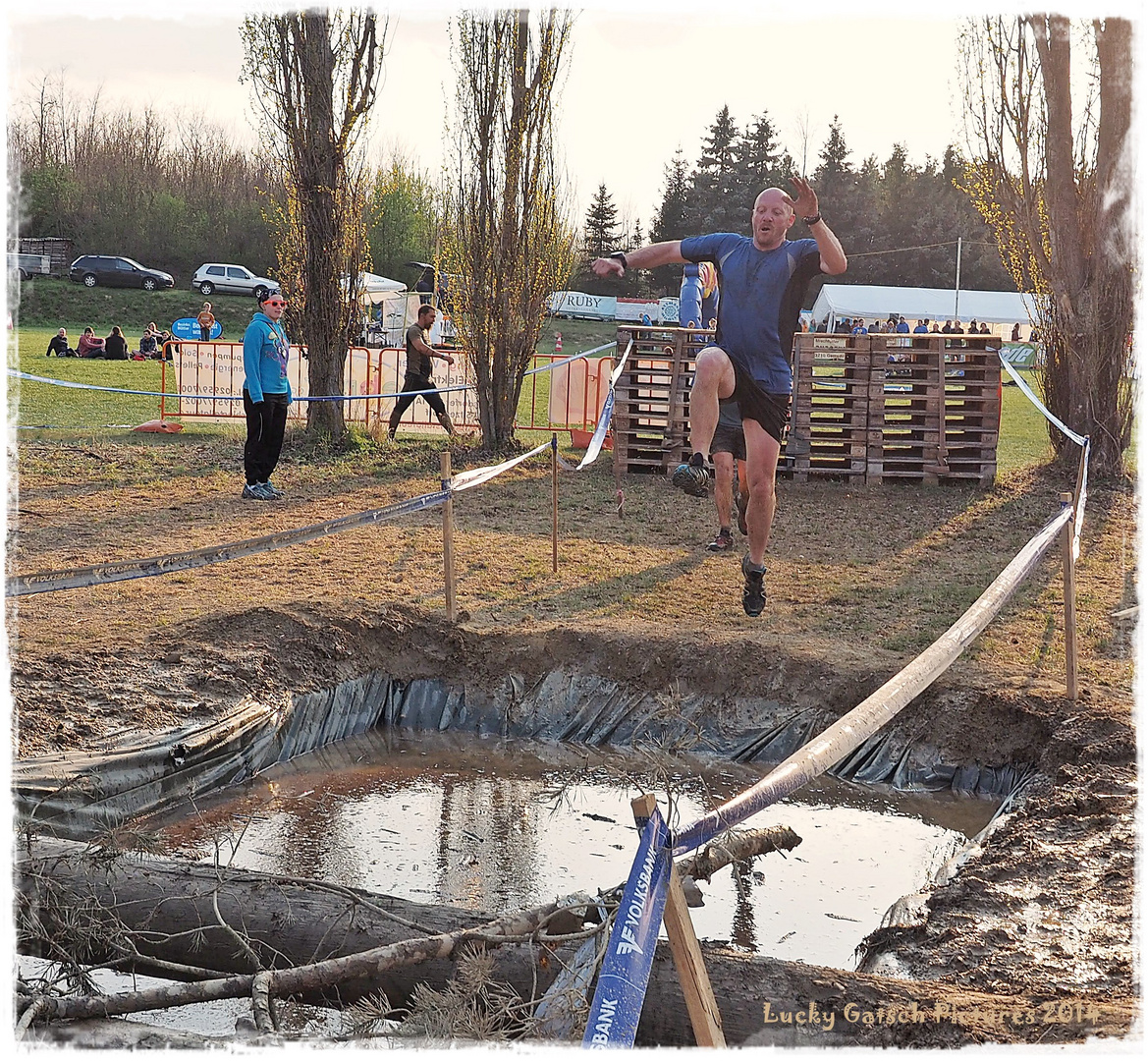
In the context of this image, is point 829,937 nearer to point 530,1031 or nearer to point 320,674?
point 530,1031

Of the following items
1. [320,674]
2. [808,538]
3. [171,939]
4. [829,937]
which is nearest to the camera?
[171,939]

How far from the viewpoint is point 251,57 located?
14.0 m

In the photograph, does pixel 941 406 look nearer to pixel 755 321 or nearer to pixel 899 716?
pixel 755 321

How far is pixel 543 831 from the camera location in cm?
561

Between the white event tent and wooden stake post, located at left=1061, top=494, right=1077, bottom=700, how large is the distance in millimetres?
36258

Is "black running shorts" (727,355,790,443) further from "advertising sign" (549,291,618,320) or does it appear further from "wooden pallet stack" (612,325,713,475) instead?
"advertising sign" (549,291,618,320)

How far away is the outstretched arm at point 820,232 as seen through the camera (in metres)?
6.32

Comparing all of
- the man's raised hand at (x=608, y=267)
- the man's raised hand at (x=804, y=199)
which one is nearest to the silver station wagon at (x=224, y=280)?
the man's raised hand at (x=608, y=267)

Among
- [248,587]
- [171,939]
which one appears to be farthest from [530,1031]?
[248,587]

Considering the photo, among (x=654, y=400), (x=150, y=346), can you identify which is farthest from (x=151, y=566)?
(x=150, y=346)

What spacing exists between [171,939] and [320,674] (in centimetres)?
322

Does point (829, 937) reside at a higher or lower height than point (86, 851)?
lower

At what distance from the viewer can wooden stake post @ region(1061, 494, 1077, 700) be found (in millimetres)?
6093

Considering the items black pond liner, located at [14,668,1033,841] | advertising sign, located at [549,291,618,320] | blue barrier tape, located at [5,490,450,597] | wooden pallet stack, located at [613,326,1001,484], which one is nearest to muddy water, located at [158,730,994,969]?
black pond liner, located at [14,668,1033,841]
